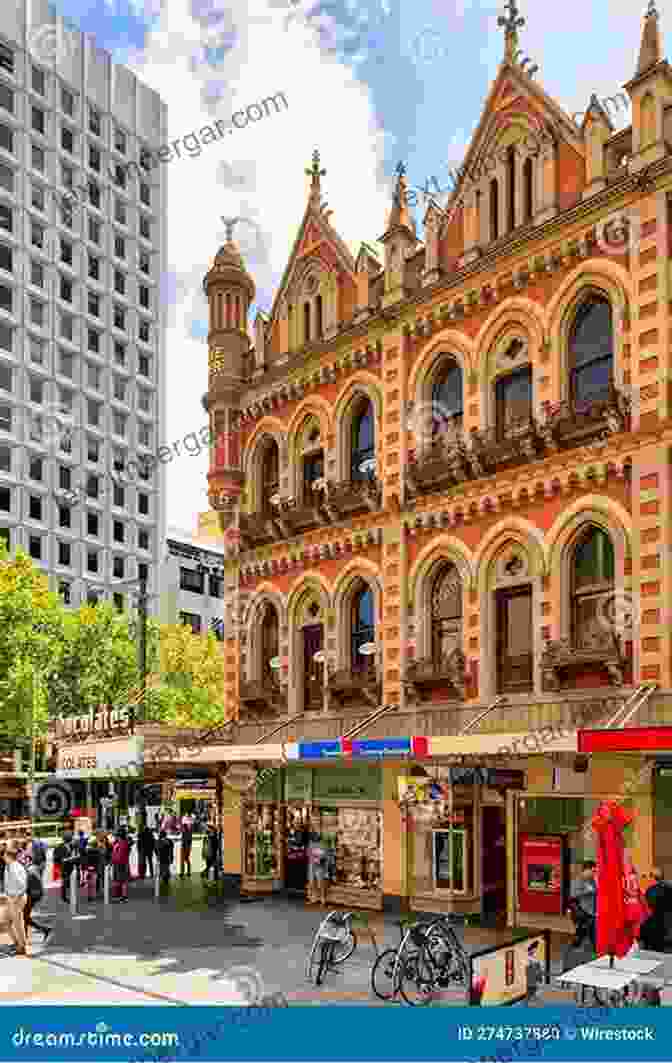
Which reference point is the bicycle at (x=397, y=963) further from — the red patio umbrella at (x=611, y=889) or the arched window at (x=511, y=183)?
the arched window at (x=511, y=183)

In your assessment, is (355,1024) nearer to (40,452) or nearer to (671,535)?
(671,535)

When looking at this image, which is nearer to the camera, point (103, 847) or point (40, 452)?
point (103, 847)

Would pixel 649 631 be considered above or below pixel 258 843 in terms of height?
above

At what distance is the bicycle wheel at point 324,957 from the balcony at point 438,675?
6787mm

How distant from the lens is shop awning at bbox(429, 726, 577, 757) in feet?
59.4

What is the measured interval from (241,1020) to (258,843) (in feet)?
49.8

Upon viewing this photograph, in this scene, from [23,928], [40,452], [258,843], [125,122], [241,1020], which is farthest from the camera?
[125,122]

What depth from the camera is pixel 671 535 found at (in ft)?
62.3

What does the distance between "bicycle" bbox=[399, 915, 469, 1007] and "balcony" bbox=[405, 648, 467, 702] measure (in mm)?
6839

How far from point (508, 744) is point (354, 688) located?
273 inches

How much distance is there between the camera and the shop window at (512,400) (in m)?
22.6

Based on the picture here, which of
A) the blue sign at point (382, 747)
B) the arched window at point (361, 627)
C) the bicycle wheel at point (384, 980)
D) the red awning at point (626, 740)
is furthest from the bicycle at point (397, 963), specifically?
the arched window at point (361, 627)

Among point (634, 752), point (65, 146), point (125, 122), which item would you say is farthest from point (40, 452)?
point (634, 752)

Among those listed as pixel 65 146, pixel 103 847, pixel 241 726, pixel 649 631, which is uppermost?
pixel 65 146
